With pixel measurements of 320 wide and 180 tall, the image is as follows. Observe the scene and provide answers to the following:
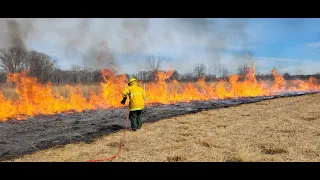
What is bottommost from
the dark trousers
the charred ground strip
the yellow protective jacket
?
the charred ground strip

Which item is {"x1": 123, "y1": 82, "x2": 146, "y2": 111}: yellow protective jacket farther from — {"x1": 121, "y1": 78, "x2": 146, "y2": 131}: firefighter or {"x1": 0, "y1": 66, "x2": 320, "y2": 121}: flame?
{"x1": 0, "y1": 66, "x2": 320, "y2": 121}: flame

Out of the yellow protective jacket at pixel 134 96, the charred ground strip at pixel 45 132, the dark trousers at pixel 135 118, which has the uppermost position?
the yellow protective jacket at pixel 134 96

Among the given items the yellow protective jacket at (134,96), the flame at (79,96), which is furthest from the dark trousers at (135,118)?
the flame at (79,96)

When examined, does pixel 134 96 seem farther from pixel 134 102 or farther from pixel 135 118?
pixel 135 118

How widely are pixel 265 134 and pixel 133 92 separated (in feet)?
→ 15.1

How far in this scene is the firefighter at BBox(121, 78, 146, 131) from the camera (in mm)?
10438

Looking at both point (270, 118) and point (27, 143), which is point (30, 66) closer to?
point (27, 143)

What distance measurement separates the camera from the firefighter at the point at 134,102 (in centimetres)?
1044

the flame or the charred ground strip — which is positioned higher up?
the flame

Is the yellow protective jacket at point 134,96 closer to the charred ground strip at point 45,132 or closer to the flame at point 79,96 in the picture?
the charred ground strip at point 45,132

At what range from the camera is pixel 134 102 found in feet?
34.3

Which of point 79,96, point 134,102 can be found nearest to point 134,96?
point 134,102

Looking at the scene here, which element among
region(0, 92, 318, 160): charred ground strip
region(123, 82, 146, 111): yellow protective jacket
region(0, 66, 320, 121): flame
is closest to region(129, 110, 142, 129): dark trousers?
region(123, 82, 146, 111): yellow protective jacket

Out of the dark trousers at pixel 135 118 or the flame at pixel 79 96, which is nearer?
the dark trousers at pixel 135 118
